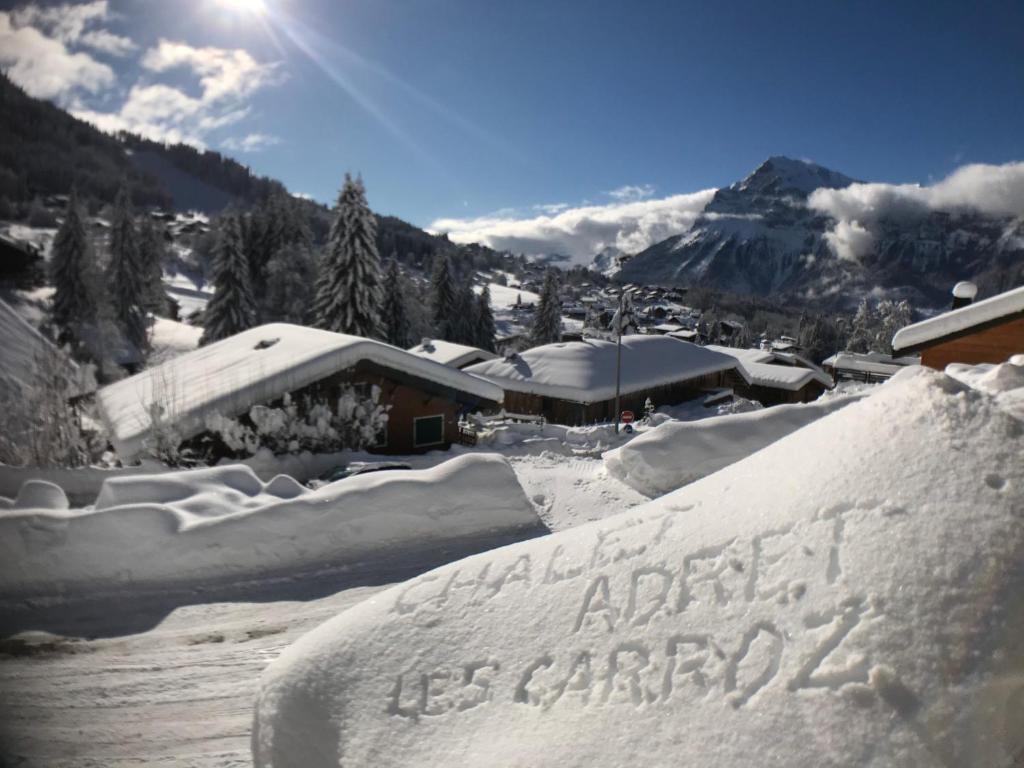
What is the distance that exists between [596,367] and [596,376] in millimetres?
1311

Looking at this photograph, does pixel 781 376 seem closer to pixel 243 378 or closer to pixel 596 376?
pixel 596 376

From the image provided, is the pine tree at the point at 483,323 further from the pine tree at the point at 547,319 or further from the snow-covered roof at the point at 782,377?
the snow-covered roof at the point at 782,377

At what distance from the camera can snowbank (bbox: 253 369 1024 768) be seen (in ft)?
7.21

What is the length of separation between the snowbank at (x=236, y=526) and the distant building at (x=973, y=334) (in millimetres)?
11599

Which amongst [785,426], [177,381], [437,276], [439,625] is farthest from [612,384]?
[437,276]

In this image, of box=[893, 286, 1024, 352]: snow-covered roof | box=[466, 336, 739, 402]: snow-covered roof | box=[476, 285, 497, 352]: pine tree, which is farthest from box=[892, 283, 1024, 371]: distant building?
box=[476, 285, 497, 352]: pine tree

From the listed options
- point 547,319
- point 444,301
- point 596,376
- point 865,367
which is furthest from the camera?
point 547,319

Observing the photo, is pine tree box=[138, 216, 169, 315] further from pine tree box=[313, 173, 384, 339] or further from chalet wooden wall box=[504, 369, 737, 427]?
chalet wooden wall box=[504, 369, 737, 427]

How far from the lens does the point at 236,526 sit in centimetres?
749

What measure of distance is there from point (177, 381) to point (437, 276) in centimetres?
4556

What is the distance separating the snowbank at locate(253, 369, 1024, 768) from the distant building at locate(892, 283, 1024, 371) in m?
13.4

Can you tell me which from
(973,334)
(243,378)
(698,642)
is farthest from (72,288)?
(973,334)

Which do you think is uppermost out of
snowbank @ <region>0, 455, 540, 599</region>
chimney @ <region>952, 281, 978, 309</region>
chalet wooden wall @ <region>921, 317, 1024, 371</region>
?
chimney @ <region>952, 281, 978, 309</region>

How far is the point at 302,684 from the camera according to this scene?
10.8 feet
